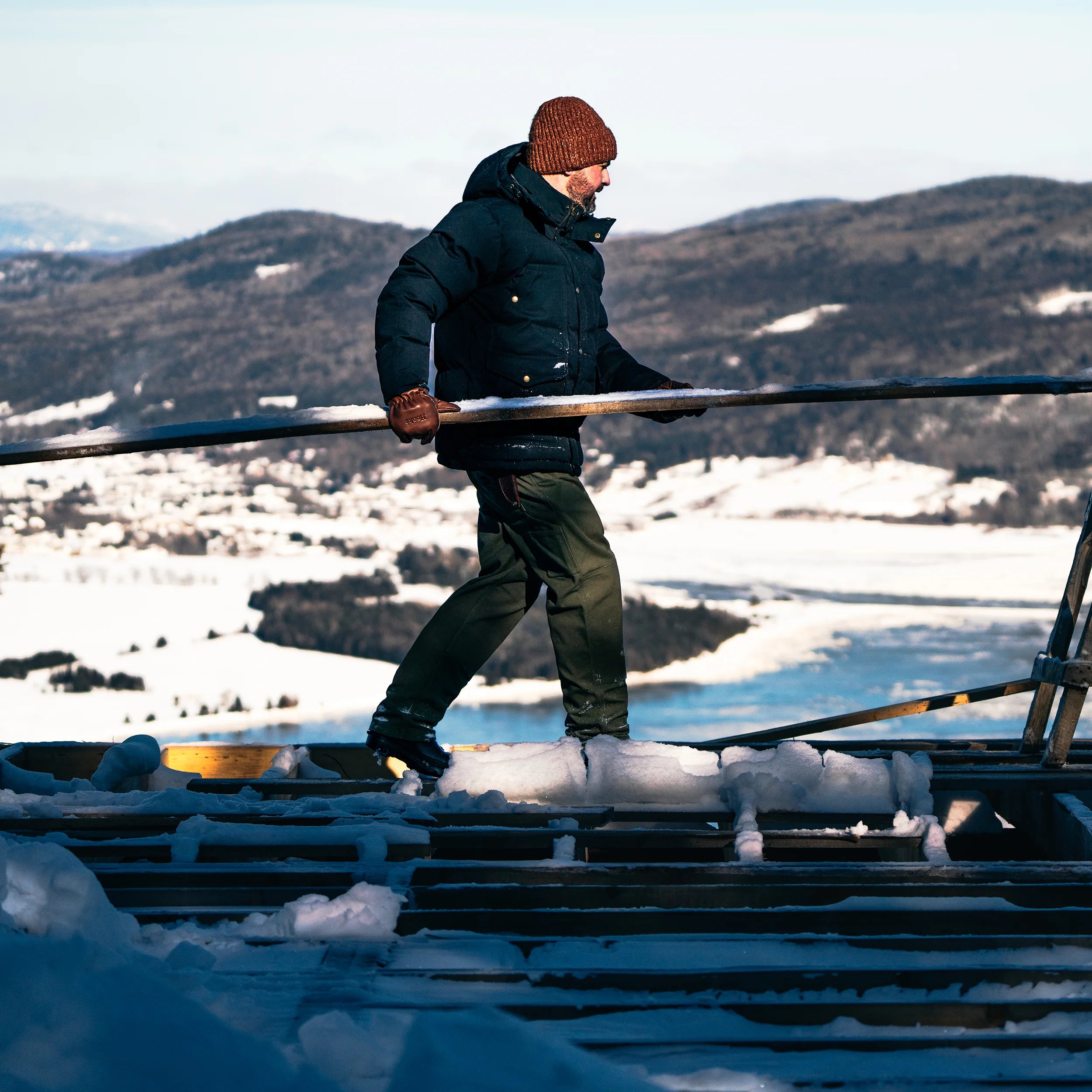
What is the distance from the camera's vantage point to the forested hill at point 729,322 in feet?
63.8

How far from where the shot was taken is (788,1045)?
6.79ft

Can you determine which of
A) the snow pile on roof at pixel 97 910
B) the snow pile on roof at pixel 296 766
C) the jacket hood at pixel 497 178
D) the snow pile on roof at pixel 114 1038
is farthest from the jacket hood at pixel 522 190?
the snow pile on roof at pixel 114 1038

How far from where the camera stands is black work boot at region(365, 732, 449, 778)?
3.90m

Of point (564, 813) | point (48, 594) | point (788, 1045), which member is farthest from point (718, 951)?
point (48, 594)

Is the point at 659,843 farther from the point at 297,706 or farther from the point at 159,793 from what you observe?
the point at 297,706

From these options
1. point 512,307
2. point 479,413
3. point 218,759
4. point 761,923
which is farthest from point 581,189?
point 218,759

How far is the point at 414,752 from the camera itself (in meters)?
3.94

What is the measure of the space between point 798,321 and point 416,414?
67.5 ft

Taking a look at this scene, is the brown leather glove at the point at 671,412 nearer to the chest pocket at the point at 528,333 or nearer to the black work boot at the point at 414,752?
the chest pocket at the point at 528,333

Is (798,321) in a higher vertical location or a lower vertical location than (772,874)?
higher

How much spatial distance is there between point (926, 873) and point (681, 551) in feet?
42.6

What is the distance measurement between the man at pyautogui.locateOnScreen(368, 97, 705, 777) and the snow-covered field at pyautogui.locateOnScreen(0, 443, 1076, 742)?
5.30 m

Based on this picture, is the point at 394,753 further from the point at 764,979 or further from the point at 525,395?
the point at 764,979

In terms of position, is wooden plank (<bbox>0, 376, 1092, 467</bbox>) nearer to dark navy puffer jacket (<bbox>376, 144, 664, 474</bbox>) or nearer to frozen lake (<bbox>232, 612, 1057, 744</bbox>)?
dark navy puffer jacket (<bbox>376, 144, 664, 474</bbox>)
